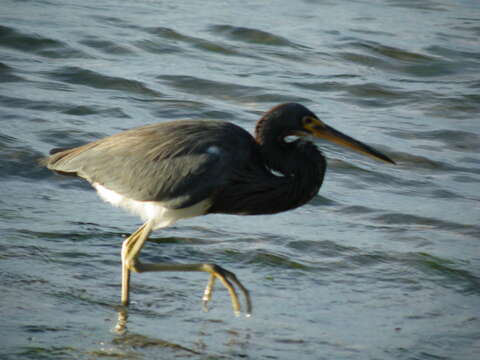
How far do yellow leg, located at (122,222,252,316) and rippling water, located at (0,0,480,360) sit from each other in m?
0.13

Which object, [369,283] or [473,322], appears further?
[369,283]

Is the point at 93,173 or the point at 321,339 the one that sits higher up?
the point at 93,173

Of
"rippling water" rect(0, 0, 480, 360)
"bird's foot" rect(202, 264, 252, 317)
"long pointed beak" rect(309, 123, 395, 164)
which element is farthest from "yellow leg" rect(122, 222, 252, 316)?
"long pointed beak" rect(309, 123, 395, 164)

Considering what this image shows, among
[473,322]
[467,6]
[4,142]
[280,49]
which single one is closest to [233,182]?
[473,322]

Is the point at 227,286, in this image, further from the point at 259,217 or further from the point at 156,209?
the point at 259,217

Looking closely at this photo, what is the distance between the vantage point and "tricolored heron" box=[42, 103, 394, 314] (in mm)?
5836

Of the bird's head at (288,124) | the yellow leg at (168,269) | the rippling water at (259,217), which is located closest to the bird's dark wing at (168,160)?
the bird's head at (288,124)

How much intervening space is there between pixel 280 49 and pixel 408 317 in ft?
28.2

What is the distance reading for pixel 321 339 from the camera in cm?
548

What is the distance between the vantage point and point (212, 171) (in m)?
5.80

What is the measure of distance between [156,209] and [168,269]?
0.47 m

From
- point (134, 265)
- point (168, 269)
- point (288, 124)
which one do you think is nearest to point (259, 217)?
point (168, 269)

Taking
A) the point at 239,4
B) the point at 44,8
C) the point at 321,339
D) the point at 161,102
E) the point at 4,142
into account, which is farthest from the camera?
the point at 239,4

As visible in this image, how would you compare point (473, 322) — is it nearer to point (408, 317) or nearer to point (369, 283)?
point (408, 317)
